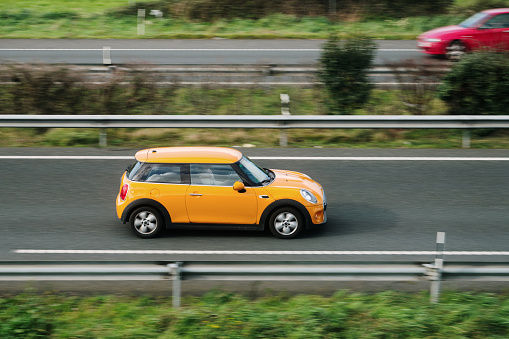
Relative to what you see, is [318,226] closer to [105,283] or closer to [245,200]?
[245,200]

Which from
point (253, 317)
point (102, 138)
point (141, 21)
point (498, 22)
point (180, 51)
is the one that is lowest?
point (253, 317)

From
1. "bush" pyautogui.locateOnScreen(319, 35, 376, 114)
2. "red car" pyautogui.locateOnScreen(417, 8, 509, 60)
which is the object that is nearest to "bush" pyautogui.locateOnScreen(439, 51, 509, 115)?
"bush" pyautogui.locateOnScreen(319, 35, 376, 114)

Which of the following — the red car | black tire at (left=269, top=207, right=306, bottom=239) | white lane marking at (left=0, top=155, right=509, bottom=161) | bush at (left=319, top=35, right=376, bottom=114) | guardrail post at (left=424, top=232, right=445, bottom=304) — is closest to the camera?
guardrail post at (left=424, top=232, right=445, bottom=304)

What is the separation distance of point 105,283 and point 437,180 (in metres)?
6.97

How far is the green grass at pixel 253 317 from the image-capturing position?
6.25m

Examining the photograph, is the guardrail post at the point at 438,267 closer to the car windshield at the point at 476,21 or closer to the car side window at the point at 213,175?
the car side window at the point at 213,175

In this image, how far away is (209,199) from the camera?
899 centimetres

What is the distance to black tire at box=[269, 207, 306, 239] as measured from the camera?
29.6ft

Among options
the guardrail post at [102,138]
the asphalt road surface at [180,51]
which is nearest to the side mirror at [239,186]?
the guardrail post at [102,138]

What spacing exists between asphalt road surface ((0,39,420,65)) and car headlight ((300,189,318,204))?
37.5 feet

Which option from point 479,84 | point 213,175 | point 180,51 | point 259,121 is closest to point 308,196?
point 213,175

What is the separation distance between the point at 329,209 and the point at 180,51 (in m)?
13.3

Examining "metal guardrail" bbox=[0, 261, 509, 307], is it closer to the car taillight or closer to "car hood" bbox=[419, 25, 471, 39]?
the car taillight

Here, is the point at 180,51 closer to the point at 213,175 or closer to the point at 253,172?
the point at 253,172
